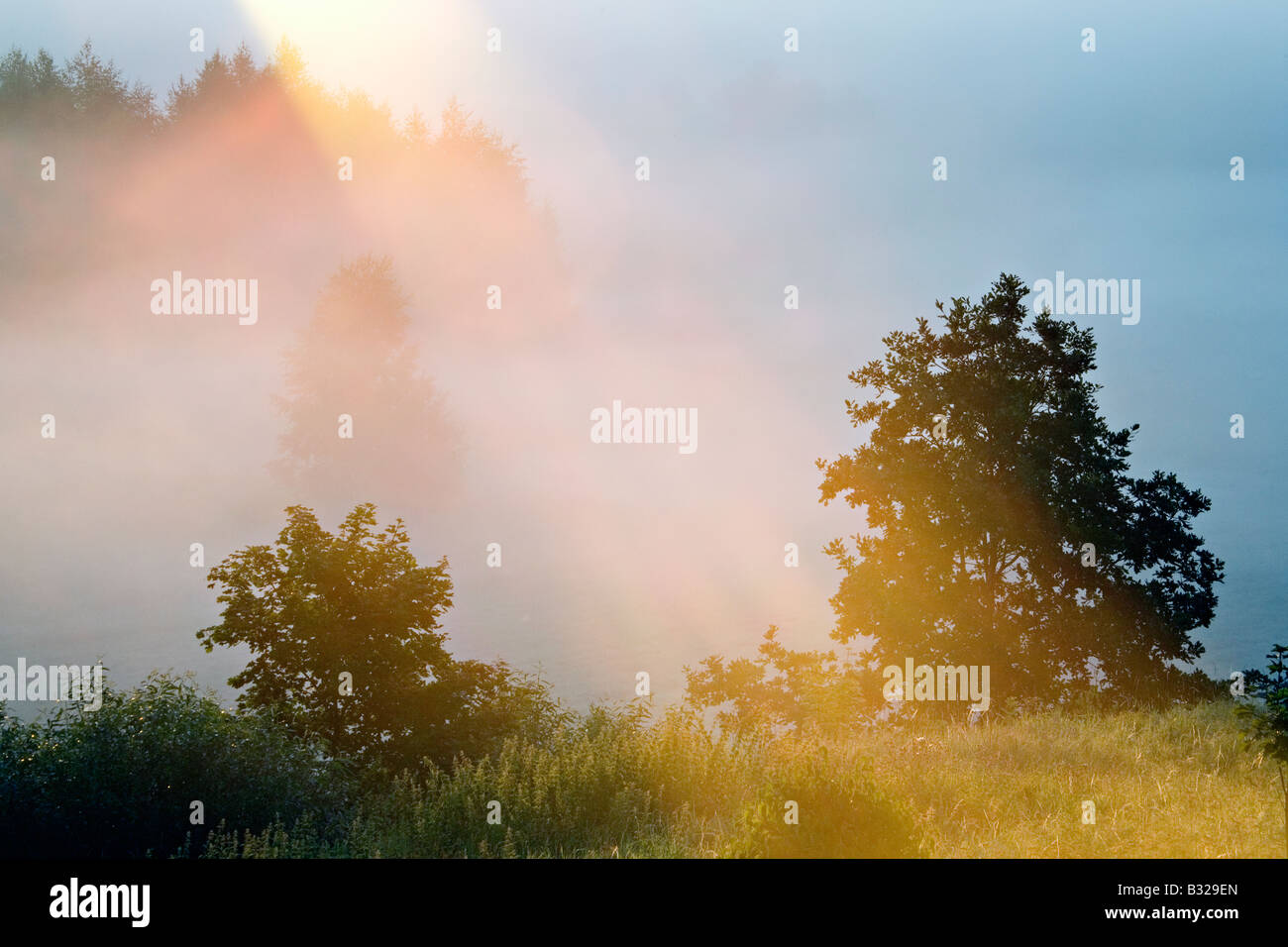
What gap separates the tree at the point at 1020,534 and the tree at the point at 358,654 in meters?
8.56

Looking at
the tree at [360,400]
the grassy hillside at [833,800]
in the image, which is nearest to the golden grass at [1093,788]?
the grassy hillside at [833,800]

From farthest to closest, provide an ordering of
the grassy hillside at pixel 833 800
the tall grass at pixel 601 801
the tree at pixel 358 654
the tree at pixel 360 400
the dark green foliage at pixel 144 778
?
1. the tree at pixel 360 400
2. the tree at pixel 358 654
3. the dark green foliage at pixel 144 778
4. the tall grass at pixel 601 801
5. the grassy hillside at pixel 833 800

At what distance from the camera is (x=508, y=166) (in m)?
64.8

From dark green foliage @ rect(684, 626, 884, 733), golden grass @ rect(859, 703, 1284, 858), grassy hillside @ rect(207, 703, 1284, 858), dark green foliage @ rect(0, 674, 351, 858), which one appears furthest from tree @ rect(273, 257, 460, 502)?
golden grass @ rect(859, 703, 1284, 858)

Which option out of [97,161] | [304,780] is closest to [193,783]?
[304,780]

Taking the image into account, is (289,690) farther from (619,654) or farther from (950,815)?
(619,654)

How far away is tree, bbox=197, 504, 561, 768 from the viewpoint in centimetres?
1584

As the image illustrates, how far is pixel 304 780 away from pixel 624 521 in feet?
161

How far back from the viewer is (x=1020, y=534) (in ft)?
66.8

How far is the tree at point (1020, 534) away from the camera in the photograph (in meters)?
20.2

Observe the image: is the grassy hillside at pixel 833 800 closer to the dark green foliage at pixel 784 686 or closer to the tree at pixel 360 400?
the dark green foliage at pixel 784 686

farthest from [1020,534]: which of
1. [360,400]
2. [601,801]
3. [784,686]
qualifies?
[360,400]

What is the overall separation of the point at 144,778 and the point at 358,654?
406 centimetres

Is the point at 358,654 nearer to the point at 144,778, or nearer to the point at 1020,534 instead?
the point at 144,778
